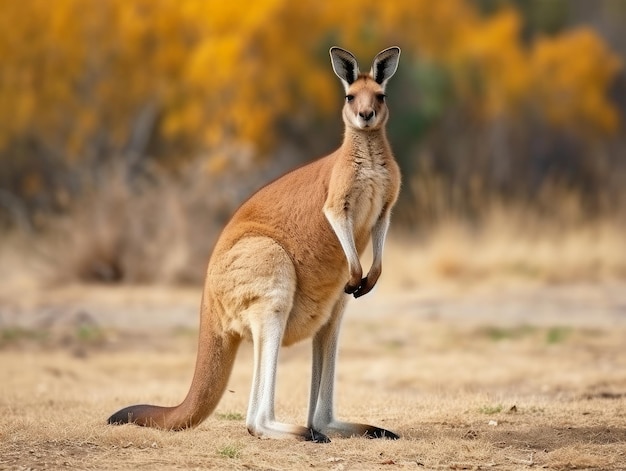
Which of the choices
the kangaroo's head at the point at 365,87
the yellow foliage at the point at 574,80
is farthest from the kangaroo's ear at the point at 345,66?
the yellow foliage at the point at 574,80

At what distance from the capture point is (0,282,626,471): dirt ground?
16.4 feet

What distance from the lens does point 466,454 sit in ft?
16.5

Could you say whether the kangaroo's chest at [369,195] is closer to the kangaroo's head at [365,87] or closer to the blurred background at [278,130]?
the kangaroo's head at [365,87]

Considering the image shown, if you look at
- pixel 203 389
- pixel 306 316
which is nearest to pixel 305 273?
pixel 306 316

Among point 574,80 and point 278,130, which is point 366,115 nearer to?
point 278,130

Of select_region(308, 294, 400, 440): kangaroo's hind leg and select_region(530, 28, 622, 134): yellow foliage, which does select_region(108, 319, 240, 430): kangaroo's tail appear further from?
select_region(530, 28, 622, 134): yellow foliage

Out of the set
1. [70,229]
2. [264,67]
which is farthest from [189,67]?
[70,229]

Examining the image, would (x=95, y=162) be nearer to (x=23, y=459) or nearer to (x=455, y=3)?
(x=455, y=3)

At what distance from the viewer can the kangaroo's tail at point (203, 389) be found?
17.5 ft

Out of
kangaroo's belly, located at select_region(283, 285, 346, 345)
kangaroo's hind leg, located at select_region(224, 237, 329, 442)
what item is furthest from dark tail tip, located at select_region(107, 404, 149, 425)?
kangaroo's belly, located at select_region(283, 285, 346, 345)

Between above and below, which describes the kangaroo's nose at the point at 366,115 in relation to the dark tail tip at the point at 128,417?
above

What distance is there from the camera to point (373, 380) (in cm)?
893

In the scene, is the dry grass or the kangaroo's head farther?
the dry grass

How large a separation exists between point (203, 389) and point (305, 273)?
0.75 meters
